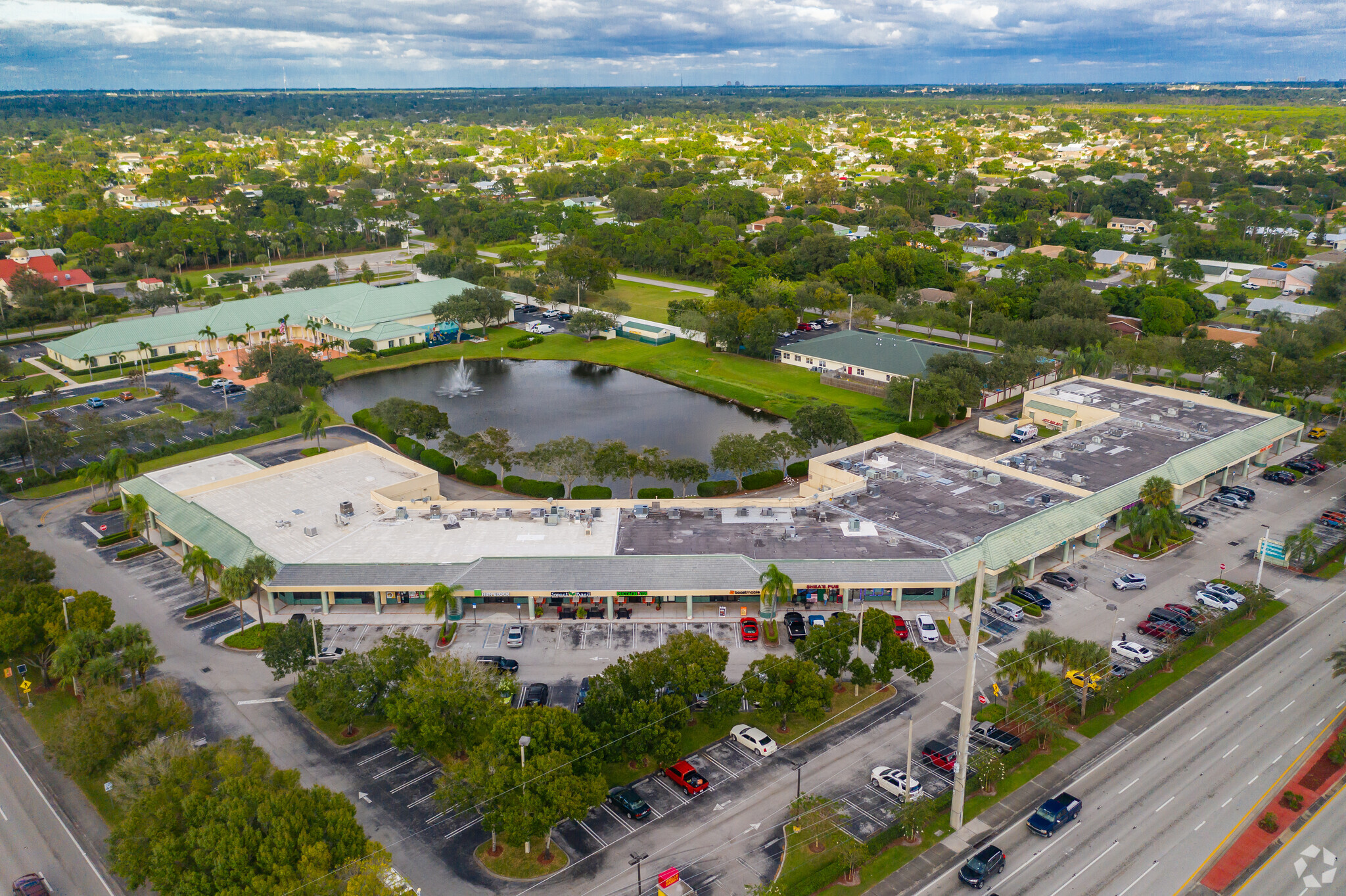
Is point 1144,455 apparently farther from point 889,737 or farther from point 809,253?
point 809,253

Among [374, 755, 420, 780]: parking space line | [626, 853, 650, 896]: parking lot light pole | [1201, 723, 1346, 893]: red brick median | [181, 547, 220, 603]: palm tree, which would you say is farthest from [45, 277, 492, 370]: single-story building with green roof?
[1201, 723, 1346, 893]: red brick median

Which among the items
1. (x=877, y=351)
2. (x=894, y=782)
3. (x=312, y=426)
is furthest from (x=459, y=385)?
(x=894, y=782)

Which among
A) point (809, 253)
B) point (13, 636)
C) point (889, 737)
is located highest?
point (809, 253)

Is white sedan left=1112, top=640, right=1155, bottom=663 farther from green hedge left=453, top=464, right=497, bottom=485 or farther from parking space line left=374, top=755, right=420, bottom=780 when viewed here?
green hedge left=453, top=464, right=497, bottom=485

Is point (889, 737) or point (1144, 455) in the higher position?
point (1144, 455)

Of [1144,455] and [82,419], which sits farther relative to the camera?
[82,419]

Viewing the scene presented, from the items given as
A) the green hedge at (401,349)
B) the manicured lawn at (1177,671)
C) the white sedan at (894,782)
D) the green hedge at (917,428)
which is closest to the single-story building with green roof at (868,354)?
the green hedge at (917,428)

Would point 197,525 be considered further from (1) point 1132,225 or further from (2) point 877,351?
(1) point 1132,225

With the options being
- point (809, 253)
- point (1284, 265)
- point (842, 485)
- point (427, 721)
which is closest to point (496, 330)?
point (809, 253)
